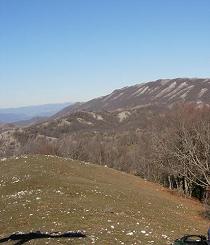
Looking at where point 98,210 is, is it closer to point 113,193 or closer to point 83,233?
point 83,233

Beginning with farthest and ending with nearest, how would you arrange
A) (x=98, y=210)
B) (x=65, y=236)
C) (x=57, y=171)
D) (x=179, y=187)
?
(x=179, y=187), (x=57, y=171), (x=98, y=210), (x=65, y=236)

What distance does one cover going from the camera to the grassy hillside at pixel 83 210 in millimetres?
24352

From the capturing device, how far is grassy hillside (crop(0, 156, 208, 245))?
24.4 meters

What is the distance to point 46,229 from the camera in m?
24.9

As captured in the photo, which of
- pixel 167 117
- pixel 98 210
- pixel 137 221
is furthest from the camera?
pixel 167 117

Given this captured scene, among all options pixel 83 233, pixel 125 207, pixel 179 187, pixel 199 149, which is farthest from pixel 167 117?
pixel 83 233

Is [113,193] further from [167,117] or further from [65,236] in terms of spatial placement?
[167,117]

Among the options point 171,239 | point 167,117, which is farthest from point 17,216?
point 167,117

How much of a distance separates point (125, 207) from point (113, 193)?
6.60m

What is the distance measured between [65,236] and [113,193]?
17.4 meters

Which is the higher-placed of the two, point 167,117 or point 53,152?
point 167,117

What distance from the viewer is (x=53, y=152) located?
128 metres

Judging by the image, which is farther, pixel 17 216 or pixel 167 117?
pixel 167 117

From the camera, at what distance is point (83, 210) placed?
29.7 metres
